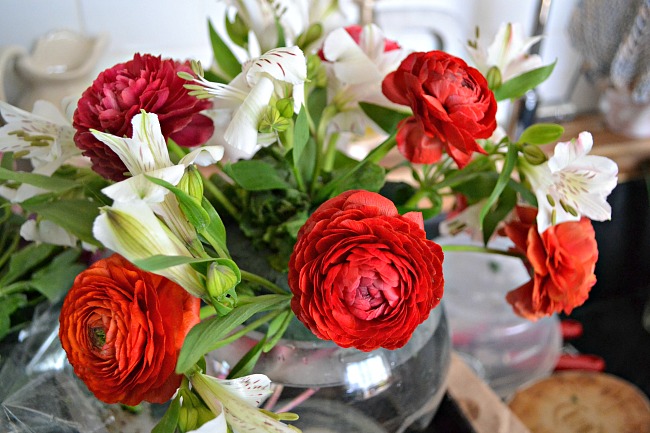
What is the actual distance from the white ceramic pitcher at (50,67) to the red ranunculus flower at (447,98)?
456 millimetres

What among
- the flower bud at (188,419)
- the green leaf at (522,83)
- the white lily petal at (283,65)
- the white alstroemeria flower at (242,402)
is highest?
the white lily petal at (283,65)

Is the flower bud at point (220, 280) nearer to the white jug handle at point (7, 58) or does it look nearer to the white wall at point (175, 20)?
the white jug handle at point (7, 58)

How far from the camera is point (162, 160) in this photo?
0.24 m

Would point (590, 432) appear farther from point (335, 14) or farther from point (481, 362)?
point (335, 14)

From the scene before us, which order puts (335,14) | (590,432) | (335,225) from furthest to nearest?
(590,432), (335,14), (335,225)

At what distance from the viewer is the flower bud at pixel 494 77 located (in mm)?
320

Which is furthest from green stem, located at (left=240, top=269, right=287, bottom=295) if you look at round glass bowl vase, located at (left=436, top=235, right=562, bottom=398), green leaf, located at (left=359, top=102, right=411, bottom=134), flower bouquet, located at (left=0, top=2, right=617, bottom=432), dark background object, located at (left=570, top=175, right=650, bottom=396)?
dark background object, located at (left=570, top=175, right=650, bottom=396)

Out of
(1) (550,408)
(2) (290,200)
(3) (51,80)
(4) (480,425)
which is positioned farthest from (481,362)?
(3) (51,80)

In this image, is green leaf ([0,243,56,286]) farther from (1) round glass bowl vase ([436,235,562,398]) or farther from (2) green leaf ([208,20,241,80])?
(1) round glass bowl vase ([436,235,562,398])

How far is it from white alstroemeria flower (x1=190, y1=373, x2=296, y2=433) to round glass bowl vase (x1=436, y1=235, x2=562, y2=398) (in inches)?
16.8

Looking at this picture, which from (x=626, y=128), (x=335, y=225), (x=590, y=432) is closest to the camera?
(x=335, y=225)

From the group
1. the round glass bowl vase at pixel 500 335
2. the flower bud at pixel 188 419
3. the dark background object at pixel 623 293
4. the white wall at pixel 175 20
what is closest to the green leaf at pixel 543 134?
the flower bud at pixel 188 419

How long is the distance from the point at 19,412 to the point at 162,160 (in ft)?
0.54

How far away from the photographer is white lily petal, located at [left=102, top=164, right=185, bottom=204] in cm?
22
